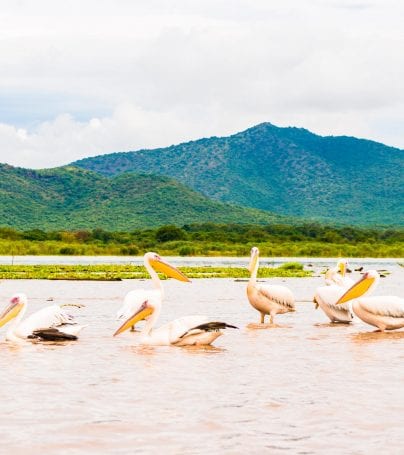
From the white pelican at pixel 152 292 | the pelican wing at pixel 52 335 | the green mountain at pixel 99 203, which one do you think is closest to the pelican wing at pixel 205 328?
the pelican wing at pixel 52 335

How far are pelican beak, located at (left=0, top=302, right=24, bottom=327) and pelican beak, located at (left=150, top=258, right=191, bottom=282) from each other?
2.41 meters

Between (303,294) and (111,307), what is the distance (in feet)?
23.5

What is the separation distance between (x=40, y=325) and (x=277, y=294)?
14.6 ft

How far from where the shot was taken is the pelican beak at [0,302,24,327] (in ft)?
43.7

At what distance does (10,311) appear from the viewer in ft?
43.8

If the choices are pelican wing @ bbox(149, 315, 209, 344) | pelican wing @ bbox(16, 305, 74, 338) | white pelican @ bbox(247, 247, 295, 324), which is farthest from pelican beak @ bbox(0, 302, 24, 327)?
white pelican @ bbox(247, 247, 295, 324)

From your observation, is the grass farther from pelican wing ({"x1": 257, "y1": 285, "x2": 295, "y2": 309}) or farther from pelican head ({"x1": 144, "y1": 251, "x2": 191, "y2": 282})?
pelican head ({"x1": 144, "y1": 251, "x2": 191, "y2": 282})

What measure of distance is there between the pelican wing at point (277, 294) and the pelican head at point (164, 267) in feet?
5.83

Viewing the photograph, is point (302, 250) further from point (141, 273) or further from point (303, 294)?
point (303, 294)

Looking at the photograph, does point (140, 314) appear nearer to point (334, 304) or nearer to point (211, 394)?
point (334, 304)

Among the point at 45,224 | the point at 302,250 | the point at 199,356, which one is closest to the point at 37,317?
the point at 199,356

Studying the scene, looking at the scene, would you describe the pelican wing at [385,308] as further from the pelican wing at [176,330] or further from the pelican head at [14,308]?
the pelican head at [14,308]

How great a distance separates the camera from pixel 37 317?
1317 cm

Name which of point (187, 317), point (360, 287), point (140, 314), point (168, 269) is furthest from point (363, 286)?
point (140, 314)
